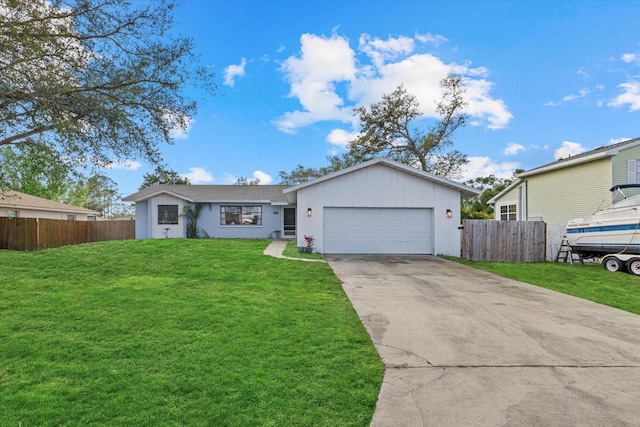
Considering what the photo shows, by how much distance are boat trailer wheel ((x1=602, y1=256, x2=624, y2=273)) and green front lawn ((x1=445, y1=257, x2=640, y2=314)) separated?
24 centimetres

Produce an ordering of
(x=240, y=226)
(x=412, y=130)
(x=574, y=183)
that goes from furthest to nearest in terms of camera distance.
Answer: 1. (x=412, y=130)
2. (x=240, y=226)
3. (x=574, y=183)

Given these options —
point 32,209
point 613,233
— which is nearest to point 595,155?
point 613,233

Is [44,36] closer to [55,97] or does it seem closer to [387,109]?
[55,97]

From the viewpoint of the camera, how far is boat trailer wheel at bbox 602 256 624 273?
37.5 ft

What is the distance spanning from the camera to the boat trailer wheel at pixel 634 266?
10.9 m

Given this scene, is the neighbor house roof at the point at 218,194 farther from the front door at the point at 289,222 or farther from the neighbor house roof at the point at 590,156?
the neighbor house roof at the point at 590,156

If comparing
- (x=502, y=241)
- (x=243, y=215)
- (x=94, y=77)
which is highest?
(x=94, y=77)

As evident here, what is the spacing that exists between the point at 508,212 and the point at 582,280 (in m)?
12.6

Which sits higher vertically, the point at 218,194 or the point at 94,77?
the point at 94,77

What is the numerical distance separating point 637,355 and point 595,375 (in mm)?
1115

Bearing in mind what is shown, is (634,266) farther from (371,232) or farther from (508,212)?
(508,212)

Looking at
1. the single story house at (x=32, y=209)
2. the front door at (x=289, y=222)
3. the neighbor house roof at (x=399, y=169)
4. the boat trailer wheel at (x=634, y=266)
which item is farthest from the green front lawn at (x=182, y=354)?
the single story house at (x=32, y=209)

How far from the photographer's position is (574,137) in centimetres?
1997

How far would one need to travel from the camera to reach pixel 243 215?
21.7 m
